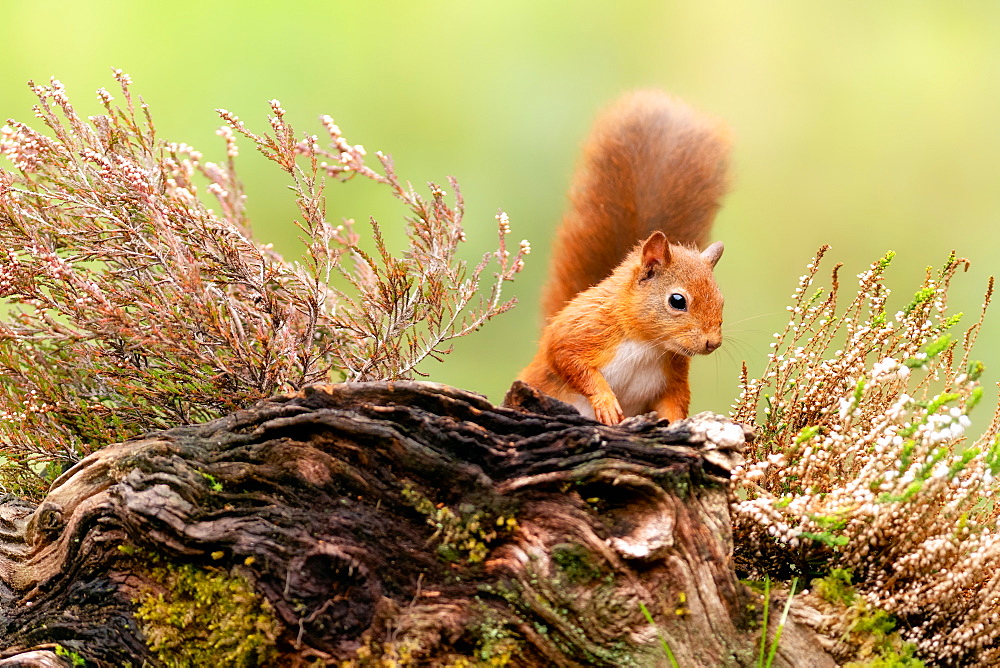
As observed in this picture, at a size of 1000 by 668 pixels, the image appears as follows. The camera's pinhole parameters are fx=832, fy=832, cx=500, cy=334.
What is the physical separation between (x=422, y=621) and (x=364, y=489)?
0.19 m

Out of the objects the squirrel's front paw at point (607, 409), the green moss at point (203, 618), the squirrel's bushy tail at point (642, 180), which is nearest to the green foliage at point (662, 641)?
the squirrel's front paw at point (607, 409)

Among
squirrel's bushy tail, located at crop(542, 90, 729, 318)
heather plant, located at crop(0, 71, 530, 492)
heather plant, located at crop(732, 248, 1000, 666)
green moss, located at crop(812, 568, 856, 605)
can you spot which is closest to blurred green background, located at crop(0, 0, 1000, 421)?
squirrel's bushy tail, located at crop(542, 90, 729, 318)

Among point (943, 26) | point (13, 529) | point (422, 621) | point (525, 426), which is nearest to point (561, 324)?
point (525, 426)

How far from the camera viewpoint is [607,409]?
1.37 metres

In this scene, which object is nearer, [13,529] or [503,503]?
[503,503]

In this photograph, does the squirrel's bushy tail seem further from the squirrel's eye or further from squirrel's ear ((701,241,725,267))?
the squirrel's eye

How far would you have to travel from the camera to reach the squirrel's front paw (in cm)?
136

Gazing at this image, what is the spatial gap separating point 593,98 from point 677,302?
1176 millimetres

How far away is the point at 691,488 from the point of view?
3.76 ft

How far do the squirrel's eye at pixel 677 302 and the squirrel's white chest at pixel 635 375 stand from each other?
0.26ft

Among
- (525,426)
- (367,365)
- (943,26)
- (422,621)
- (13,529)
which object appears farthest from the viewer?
(943,26)

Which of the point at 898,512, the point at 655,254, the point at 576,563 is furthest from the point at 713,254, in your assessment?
the point at 576,563

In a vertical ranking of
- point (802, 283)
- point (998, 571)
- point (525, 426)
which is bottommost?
point (998, 571)

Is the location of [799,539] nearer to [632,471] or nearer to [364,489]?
[632,471]
